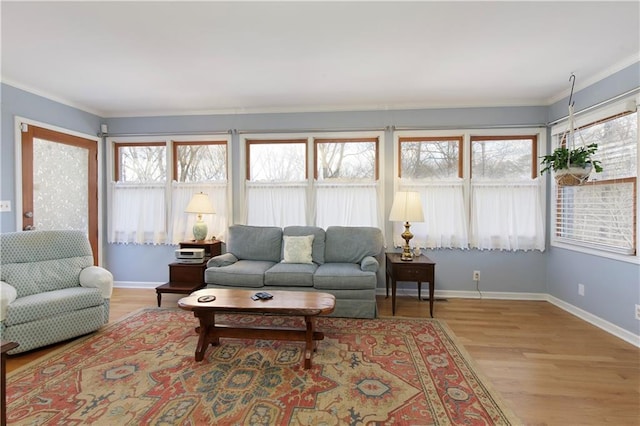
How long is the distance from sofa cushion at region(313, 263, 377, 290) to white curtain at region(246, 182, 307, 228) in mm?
1094

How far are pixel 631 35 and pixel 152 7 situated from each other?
362 cm

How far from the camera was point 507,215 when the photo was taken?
383cm

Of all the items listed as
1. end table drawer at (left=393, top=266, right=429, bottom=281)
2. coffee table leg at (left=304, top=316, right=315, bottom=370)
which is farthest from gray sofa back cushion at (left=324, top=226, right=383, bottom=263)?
coffee table leg at (left=304, top=316, right=315, bottom=370)

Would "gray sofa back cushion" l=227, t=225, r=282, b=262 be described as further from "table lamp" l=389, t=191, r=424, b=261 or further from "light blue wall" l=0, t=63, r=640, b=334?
"table lamp" l=389, t=191, r=424, b=261

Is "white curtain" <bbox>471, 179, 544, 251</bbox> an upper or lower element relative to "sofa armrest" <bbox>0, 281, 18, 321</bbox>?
upper

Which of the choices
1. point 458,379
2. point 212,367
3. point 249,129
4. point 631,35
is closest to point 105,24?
point 249,129

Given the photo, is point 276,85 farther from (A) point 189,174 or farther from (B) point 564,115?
(B) point 564,115

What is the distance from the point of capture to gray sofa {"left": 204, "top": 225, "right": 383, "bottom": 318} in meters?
3.14

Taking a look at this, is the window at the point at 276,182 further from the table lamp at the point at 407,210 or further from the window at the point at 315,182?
the table lamp at the point at 407,210

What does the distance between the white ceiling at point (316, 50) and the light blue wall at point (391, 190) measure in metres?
0.17

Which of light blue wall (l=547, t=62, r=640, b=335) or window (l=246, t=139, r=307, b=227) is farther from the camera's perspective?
window (l=246, t=139, r=307, b=227)

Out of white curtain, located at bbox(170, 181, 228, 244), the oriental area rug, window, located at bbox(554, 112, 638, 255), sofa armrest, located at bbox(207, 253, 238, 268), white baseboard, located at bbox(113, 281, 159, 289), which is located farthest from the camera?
white baseboard, located at bbox(113, 281, 159, 289)

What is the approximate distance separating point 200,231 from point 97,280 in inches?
51.1

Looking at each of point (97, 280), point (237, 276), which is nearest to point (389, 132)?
point (237, 276)
